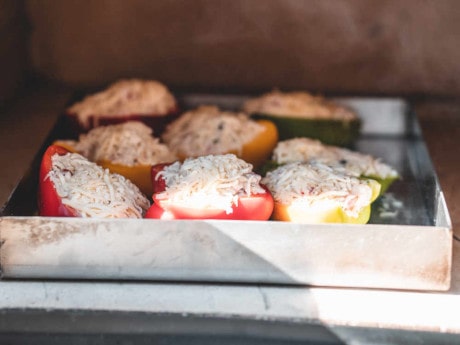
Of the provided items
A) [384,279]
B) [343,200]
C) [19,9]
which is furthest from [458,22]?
[19,9]

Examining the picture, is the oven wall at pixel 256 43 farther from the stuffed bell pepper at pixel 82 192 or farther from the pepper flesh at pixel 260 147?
the stuffed bell pepper at pixel 82 192

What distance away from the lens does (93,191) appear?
4.45 feet

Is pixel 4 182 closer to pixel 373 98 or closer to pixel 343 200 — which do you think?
pixel 343 200

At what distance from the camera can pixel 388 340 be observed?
3.84 ft

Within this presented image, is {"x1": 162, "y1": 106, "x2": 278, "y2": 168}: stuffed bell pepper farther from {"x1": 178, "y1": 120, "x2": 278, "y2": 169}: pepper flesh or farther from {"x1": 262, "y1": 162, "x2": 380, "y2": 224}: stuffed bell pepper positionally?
{"x1": 262, "y1": 162, "x2": 380, "y2": 224}: stuffed bell pepper

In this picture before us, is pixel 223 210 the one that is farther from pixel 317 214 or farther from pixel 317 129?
pixel 317 129

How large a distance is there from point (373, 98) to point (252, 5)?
430 millimetres

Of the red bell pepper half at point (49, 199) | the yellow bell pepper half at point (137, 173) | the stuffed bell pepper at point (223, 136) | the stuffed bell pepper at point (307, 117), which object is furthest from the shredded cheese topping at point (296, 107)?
the red bell pepper half at point (49, 199)

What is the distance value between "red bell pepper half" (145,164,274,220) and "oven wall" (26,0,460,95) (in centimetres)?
84

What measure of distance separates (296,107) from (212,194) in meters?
0.70

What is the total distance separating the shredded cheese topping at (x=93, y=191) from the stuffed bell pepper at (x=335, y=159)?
0.40 m

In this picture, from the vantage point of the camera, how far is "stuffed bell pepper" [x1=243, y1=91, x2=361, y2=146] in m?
1.93

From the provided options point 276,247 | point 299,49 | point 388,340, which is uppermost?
point 299,49

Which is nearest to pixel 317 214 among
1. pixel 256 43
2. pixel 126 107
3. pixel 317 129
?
pixel 317 129
